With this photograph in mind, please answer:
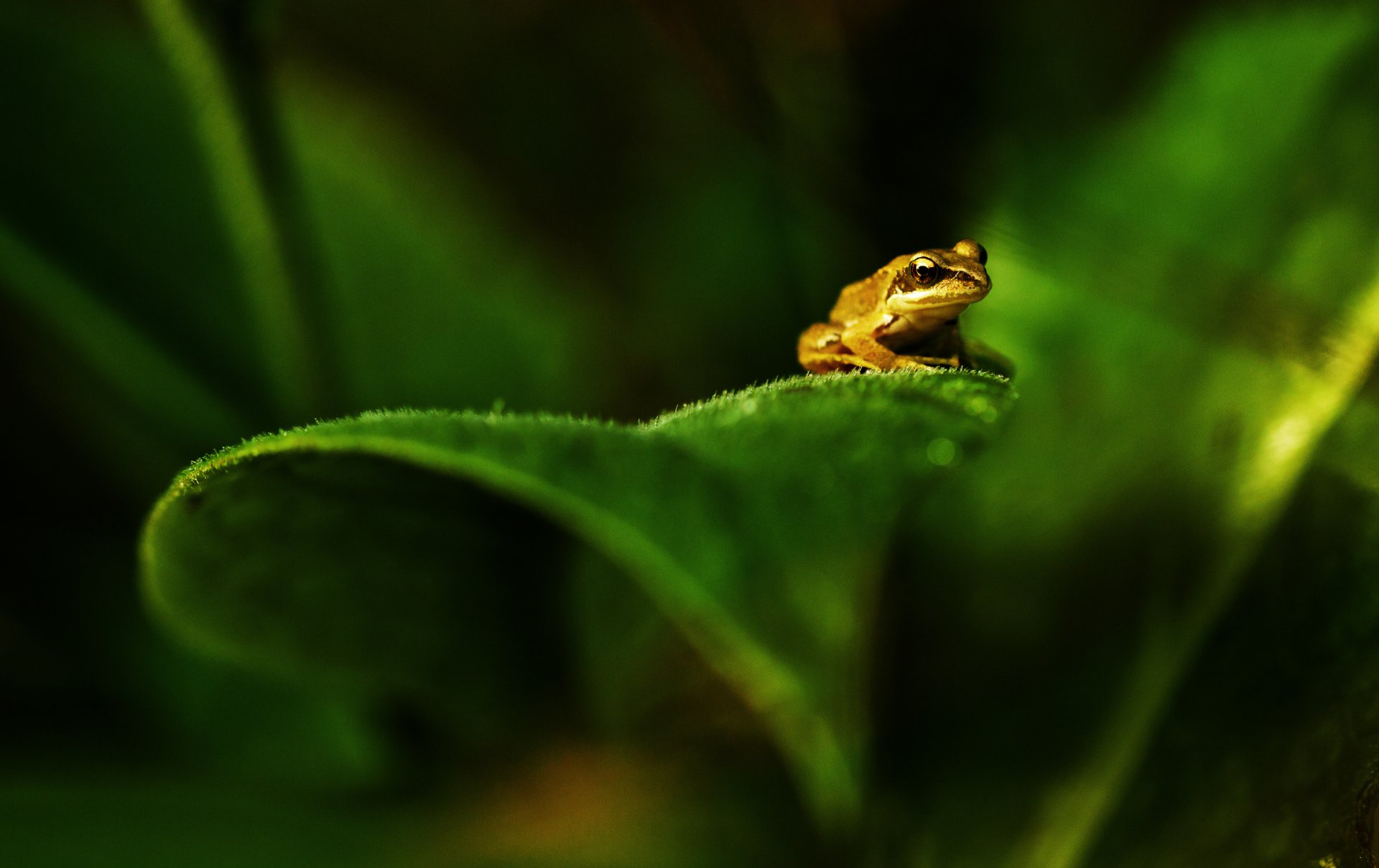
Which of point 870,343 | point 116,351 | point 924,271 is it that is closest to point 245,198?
point 116,351

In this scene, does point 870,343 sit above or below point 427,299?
below

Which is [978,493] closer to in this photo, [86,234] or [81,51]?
[86,234]

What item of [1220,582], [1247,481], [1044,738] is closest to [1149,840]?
[1044,738]

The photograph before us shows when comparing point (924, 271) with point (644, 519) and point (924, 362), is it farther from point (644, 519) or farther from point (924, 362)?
point (644, 519)

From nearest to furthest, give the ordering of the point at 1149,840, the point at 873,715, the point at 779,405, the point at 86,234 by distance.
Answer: the point at 779,405, the point at 1149,840, the point at 873,715, the point at 86,234

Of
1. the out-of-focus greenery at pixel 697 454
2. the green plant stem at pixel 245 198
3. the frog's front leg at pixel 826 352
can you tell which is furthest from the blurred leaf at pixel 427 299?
the frog's front leg at pixel 826 352

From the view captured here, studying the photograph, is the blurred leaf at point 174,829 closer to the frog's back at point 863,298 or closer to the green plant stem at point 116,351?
the green plant stem at point 116,351
